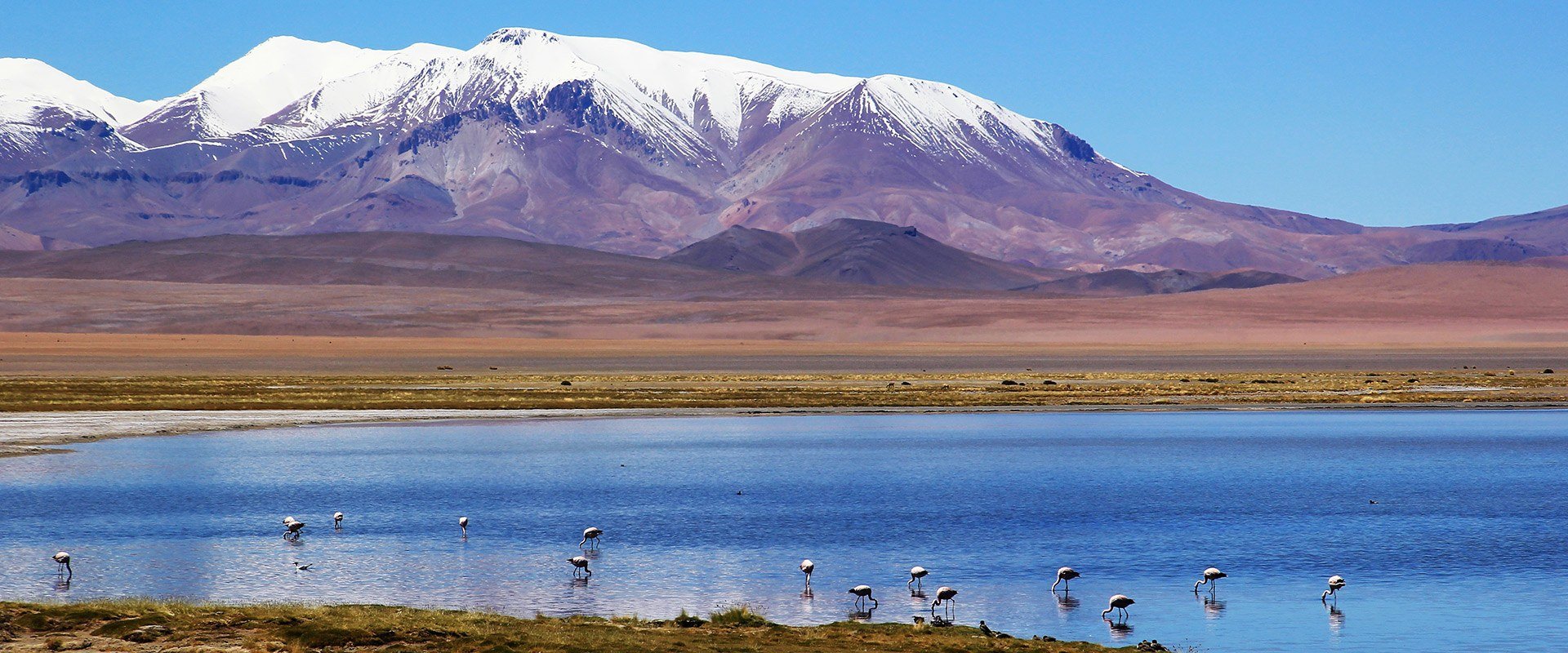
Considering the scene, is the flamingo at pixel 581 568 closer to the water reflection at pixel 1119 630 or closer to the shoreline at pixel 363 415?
the water reflection at pixel 1119 630

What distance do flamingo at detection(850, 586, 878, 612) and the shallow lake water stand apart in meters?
0.20

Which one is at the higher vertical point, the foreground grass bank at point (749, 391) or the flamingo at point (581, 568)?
the foreground grass bank at point (749, 391)

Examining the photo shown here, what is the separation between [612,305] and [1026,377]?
99062mm

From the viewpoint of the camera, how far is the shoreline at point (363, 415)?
43562mm

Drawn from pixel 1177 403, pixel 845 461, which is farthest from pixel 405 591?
pixel 1177 403

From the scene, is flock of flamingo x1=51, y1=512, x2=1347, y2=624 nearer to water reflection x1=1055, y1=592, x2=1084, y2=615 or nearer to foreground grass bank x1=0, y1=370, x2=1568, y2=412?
water reflection x1=1055, y1=592, x2=1084, y2=615

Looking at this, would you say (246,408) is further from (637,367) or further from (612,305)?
(612,305)

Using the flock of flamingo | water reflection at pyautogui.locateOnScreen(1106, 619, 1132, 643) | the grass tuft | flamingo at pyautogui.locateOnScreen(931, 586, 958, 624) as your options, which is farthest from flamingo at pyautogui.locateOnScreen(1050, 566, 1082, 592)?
the grass tuft

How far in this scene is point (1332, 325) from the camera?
16138cm

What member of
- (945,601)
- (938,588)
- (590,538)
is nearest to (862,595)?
(945,601)

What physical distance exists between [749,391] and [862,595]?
160 feet

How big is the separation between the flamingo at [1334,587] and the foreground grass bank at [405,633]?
4194 mm

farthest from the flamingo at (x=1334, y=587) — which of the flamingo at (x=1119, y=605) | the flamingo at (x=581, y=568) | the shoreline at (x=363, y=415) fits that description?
the shoreline at (x=363, y=415)

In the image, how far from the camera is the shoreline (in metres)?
43.6
